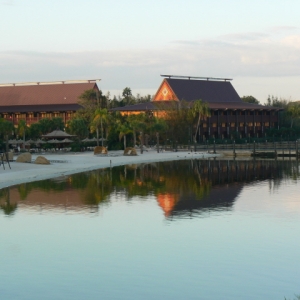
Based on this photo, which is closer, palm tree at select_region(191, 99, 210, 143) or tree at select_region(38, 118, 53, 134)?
tree at select_region(38, 118, 53, 134)

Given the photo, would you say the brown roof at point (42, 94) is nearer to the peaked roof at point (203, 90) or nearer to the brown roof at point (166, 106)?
the brown roof at point (166, 106)

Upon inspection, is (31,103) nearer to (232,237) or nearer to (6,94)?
(6,94)

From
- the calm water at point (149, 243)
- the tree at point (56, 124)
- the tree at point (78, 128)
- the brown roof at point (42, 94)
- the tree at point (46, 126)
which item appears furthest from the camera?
the brown roof at point (42, 94)

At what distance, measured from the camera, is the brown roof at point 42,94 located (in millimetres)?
109750

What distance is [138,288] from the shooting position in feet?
48.0

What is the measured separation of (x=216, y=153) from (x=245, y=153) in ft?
12.2

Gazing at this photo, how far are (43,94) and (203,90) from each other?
27.8 meters

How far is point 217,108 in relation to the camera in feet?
328

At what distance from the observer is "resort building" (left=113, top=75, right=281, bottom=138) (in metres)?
101

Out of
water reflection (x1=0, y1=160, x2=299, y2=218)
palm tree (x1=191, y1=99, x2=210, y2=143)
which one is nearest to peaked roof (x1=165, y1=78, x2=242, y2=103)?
palm tree (x1=191, y1=99, x2=210, y2=143)

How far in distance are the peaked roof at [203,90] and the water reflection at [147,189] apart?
179ft

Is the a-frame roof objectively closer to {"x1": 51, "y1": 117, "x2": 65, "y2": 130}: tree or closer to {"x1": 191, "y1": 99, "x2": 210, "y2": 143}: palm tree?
{"x1": 191, "y1": 99, "x2": 210, "y2": 143}: palm tree

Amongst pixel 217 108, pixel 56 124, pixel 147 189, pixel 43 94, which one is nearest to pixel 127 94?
pixel 43 94

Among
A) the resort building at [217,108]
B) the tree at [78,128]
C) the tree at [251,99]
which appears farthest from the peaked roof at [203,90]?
the tree at [251,99]
